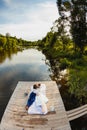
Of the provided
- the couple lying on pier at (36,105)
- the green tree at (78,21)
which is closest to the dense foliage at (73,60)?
the green tree at (78,21)

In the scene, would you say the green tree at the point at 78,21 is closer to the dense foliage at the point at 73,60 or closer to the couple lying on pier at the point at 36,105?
the dense foliage at the point at 73,60

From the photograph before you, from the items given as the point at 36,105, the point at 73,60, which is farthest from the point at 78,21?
the point at 36,105

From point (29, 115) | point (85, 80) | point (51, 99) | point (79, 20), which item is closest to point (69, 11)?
point (79, 20)

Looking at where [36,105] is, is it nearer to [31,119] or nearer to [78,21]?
[31,119]

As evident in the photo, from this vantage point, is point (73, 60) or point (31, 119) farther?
point (73, 60)

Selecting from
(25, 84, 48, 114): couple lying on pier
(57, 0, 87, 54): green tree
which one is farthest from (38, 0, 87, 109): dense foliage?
(25, 84, 48, 114): couple lying on pier

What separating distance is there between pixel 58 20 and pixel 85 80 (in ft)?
84.1

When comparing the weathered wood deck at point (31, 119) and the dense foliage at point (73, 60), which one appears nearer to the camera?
the weathered wood deck at point (31, 119)

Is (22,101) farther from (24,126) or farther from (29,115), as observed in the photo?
(24,126)

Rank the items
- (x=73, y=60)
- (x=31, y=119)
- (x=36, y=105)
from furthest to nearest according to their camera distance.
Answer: (x=73, y=60) → (x=36, y=105) → (x=31, y=119)

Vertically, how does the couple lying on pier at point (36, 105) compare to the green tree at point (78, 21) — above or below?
below

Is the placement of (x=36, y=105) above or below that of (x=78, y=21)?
below

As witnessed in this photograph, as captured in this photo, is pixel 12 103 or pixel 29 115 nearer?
pixel 29 115

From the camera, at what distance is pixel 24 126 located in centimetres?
926
